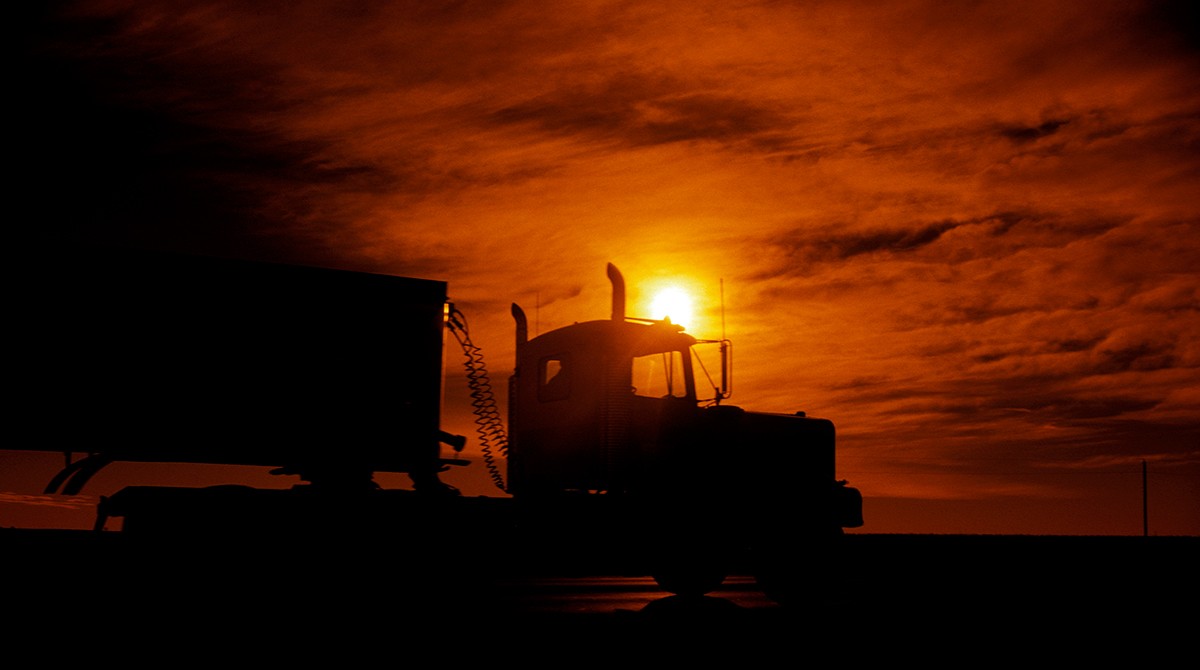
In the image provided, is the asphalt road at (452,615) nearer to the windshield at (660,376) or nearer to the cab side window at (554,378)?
the cab side window at (554,378)

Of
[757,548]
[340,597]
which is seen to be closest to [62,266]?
[340,597]

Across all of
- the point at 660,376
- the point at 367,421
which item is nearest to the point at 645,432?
the point at 660,376

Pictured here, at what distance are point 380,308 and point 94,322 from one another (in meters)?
2.92

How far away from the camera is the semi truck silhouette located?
35.5 ft

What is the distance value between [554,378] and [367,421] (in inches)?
112

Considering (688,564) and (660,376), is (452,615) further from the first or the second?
(660,376)

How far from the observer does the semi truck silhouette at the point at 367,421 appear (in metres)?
10.8

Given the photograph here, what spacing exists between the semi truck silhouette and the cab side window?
2 centimetres

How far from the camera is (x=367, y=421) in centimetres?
1148

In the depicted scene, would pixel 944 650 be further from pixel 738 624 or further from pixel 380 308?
pixel 380 308

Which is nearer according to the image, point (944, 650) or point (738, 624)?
point (944, 650)

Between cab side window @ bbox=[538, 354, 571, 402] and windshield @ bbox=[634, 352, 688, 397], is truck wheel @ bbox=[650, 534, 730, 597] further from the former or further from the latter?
cab side window @ bbox=[538, 354, 571, 402]

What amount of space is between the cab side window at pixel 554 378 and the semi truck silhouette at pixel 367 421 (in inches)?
1.0

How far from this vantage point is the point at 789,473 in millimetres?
13625
